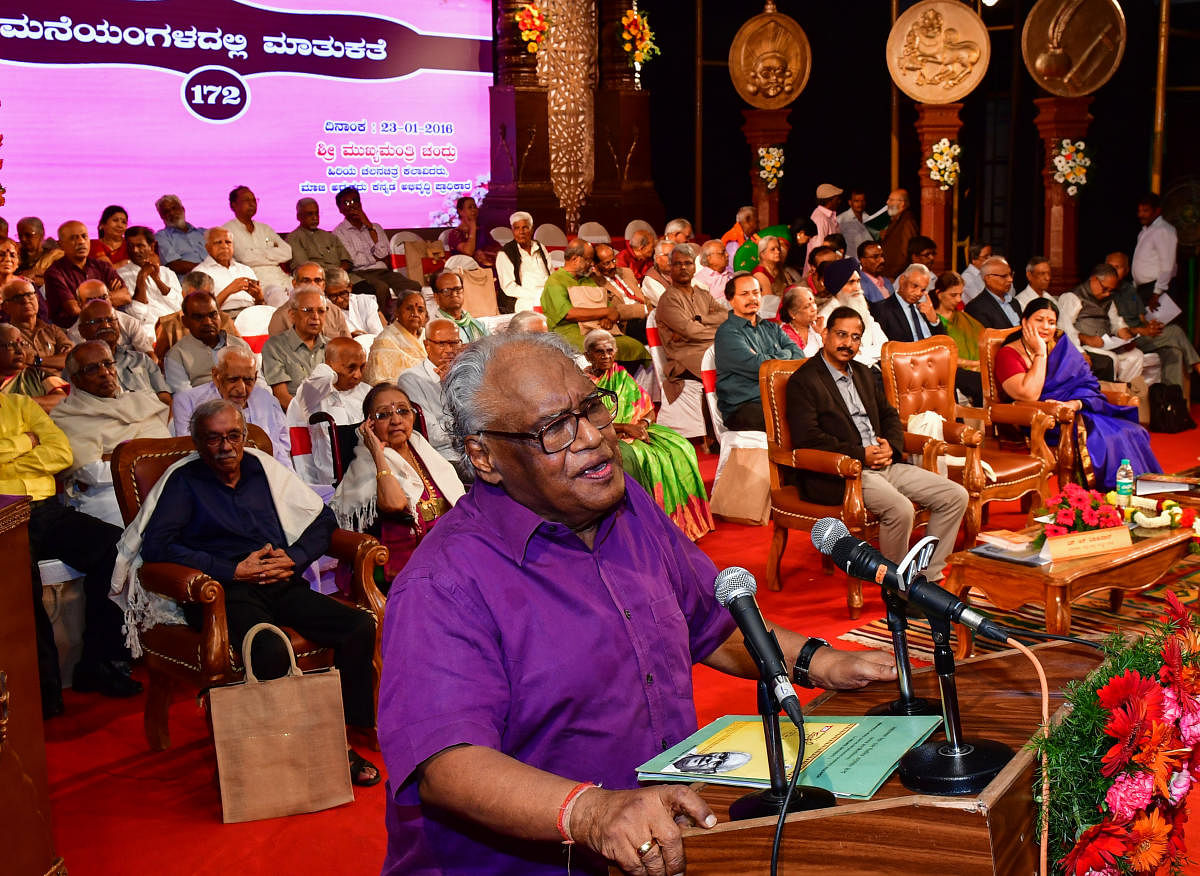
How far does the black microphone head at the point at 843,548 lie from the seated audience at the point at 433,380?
3950mm

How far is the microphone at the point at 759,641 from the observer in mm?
1315

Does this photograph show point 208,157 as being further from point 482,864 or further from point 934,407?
point 482,864

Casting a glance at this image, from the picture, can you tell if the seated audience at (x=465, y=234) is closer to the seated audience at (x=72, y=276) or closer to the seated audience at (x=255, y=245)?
the seated audience at (x=255, y=245)

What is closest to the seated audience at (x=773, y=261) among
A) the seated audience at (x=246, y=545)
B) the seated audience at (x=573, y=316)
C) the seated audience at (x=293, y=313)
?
the seated audience at (x=573, y=316)

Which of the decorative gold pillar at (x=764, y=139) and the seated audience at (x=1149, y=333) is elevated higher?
the decorative gold pillar at (x=764, y=139)

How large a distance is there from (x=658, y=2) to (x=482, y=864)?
487 inches

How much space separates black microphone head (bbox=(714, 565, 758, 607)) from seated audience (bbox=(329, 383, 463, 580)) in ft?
9.89

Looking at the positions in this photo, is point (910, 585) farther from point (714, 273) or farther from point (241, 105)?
point (241, 105)

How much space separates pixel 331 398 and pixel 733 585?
159 inches

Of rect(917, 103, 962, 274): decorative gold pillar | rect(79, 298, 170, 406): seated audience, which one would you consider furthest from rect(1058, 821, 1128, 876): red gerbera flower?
rect(917, 103, 962, 274): decorative gold pillar

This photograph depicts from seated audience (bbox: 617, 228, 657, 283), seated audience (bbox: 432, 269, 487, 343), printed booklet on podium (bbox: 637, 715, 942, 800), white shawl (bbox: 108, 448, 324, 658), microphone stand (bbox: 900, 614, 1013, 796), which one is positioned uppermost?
seated audience (bbox: 617, 228, 657, 283)

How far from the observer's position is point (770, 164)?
41.6ft

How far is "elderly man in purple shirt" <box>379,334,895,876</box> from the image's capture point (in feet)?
5.13

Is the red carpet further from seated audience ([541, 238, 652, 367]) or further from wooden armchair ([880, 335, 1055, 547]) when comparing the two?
seated audience ([541, 238, 652, 367])
